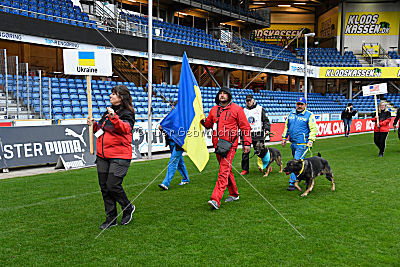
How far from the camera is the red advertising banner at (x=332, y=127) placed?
64.5 feet

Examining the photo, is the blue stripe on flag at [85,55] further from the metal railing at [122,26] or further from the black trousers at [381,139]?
the metal railing at [122,26]

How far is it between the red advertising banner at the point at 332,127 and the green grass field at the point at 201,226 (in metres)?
11.2

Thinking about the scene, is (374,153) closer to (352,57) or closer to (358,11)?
(352,57)

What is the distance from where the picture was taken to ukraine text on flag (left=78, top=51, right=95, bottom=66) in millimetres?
5309

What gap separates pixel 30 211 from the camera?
5973 mm

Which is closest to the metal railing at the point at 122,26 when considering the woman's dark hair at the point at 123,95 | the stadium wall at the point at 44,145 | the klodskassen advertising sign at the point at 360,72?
the stadium wall at the point at 44,145

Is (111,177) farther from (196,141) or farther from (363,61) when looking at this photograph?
(363,61)

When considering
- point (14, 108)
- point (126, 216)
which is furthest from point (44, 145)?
point (126, 216)

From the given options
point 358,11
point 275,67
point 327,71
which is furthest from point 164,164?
point 358,11

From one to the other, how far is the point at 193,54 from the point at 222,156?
20.0 metres

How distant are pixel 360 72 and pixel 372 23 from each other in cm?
1053

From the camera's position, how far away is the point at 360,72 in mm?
37312

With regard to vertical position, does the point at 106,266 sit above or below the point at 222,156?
below

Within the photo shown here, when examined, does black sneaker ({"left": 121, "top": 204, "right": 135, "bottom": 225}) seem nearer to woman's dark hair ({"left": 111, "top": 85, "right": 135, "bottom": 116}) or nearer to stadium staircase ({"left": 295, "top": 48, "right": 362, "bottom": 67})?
woman's dark hair ({"left": 111, "top": 85, "right": 135, "bottom": 116})
